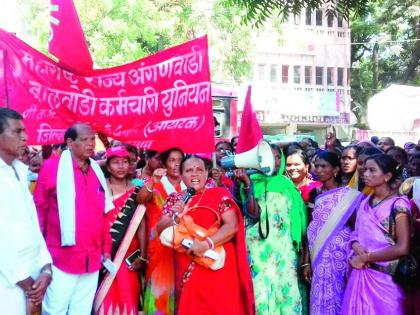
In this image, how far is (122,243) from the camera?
15.5 feet

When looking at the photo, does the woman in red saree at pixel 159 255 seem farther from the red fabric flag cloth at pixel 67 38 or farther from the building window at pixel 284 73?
the building window at pixel 284 73

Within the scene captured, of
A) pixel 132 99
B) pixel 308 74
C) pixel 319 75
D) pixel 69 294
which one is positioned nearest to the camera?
pixel 69 294

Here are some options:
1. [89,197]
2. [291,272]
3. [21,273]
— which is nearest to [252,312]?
[291,272]

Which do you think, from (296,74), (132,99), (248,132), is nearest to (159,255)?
(248,132)

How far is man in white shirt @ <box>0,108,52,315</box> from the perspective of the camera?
317 centimetres

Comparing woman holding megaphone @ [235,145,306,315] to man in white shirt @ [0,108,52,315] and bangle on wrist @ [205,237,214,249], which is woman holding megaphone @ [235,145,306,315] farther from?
man in white shirt @ [0,108,52,315]

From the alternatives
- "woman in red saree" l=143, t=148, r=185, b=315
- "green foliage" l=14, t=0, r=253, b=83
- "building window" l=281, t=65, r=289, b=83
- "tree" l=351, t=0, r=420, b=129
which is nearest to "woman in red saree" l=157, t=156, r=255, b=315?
"woman in red saree" l=143, t=148, r=185, b=315

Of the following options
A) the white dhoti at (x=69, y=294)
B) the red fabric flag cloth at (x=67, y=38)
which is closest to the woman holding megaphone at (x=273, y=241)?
the white dhoti at (x=69, y=294)

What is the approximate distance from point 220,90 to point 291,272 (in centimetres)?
979

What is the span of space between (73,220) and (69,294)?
561 mm

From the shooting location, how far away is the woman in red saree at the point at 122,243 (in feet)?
15.4

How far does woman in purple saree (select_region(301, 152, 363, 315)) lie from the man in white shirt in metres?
2.12

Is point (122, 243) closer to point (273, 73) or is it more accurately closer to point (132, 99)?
point (132, 99)

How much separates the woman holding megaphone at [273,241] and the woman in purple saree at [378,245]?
0.48m
